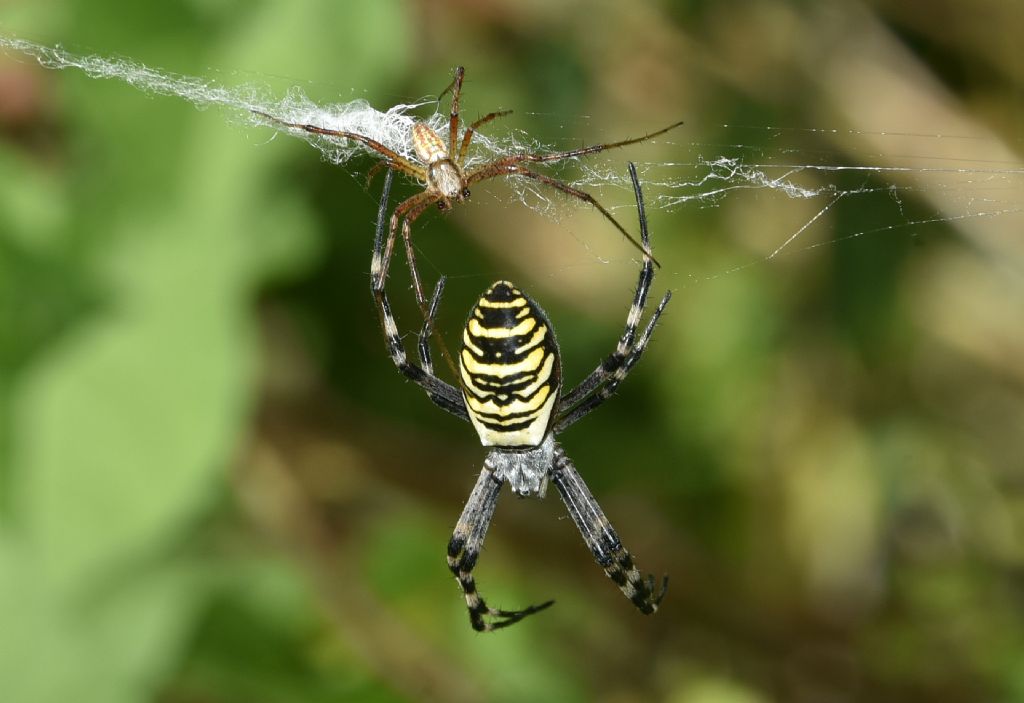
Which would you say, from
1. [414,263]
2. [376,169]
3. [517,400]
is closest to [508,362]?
[517,400]

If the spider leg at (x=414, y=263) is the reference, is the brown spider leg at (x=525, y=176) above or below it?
above

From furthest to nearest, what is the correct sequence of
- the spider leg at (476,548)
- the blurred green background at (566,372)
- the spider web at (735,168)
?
the spider leg at (476,548)
the blurred green background at (566,372)
the spider web at (735,168)

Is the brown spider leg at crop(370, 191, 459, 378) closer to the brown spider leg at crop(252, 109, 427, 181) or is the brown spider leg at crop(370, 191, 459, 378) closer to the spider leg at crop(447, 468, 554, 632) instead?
the brown spider leg at crop(252, 109, 427, 181)

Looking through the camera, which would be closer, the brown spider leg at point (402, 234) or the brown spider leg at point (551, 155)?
the brown spider leg at point (551, 155)

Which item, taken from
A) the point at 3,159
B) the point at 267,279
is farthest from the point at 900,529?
the point at 3,159

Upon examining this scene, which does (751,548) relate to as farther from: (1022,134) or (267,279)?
(267,279)

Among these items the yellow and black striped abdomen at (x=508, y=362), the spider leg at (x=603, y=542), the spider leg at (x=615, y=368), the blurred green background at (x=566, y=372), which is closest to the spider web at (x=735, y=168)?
the blurred green background at (x=566, y=372)

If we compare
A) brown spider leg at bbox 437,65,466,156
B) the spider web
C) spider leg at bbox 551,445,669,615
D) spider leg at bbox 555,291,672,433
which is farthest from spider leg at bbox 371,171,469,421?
spider leg at bbox 551,445,669,615

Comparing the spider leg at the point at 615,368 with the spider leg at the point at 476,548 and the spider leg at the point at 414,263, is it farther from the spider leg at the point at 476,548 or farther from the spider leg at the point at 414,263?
the spider leg at the point at 476,548
